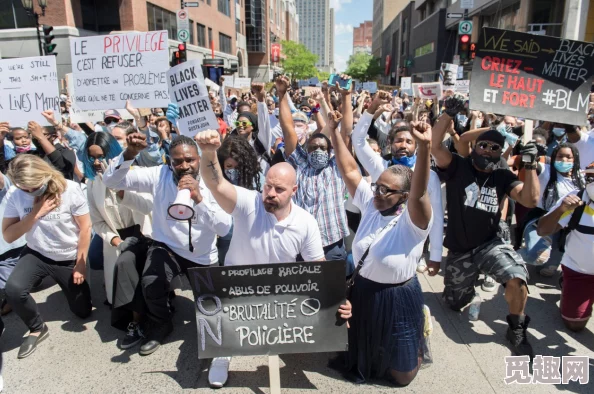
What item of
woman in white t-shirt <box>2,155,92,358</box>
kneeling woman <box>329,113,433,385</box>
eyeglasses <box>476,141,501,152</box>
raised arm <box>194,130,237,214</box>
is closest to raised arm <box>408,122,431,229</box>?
kneeling woman <box>329,113,433,385</box>

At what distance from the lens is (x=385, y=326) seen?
118 inches

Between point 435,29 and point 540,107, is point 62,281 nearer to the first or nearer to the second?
point 540,107

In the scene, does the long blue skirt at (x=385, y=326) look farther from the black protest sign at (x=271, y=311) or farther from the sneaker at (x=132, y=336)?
the sneaker at (x=132, y=336)

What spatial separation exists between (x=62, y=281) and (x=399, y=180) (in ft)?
10.6

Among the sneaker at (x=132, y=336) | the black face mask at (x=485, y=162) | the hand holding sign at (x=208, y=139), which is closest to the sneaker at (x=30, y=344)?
the sneaker at (x=132, y=336)

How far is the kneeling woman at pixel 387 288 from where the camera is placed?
279 cm

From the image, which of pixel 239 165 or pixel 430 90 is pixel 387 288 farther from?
pixel 430 90

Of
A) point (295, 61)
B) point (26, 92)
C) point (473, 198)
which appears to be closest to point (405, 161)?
point (473, 198)

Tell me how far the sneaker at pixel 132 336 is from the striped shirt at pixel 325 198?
180 cm

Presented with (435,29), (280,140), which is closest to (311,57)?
(435,29)

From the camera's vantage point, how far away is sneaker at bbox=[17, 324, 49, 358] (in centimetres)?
350

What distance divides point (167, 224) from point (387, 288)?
1.88 m

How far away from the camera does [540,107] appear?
141 inches

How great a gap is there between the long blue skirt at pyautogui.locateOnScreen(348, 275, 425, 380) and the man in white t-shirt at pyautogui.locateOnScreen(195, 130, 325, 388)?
0.46 meters
